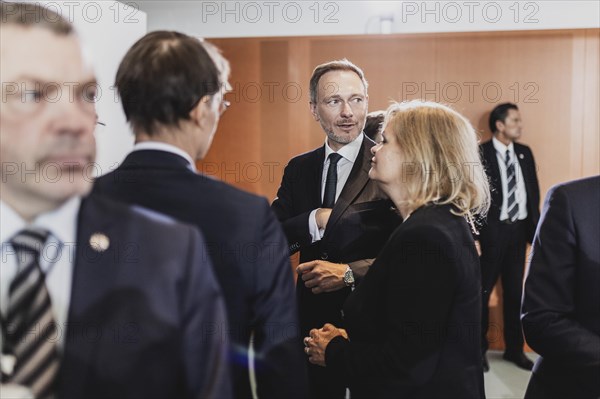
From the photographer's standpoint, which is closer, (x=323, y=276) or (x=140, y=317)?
(x=140, y=317)

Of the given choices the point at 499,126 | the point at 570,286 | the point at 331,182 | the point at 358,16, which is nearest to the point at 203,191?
the point at 570,286

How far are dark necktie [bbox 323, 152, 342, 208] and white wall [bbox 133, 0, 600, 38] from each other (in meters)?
2.85

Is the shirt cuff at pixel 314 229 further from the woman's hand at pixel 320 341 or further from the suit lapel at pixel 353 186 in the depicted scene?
the woman's hand at pixel 320 341

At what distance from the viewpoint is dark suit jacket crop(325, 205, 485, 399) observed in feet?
4.70

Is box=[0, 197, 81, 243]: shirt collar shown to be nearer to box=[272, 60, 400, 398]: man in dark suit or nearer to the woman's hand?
the woman's hand

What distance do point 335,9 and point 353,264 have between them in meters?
3.35

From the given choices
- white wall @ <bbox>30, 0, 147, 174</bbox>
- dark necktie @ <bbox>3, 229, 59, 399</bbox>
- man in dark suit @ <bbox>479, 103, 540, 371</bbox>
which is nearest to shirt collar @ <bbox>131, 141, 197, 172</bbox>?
dark necktie @ <bbox>3, 229, 59, 399</bbox>

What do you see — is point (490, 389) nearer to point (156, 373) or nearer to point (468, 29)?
point (468, 29)

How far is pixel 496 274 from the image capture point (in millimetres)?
4484

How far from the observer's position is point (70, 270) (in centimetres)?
94

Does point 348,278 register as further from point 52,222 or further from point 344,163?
point 52,222

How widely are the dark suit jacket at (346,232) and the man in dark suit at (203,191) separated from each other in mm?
807

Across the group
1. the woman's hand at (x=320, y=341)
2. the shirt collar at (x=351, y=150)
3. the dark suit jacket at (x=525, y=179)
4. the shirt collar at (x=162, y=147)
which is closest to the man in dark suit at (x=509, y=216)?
the dark suit jacket at (x=525, y=179)

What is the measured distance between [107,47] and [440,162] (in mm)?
1639
